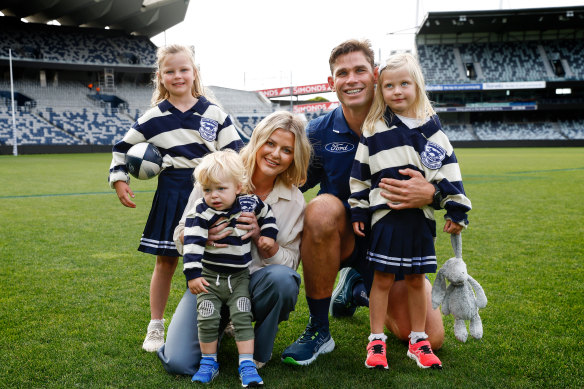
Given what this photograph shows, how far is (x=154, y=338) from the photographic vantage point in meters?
2.66

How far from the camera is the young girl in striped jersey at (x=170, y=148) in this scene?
2.86 m

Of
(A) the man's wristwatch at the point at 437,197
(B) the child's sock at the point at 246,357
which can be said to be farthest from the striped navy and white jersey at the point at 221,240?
(A) the man's wristwatch at the point at 437,197

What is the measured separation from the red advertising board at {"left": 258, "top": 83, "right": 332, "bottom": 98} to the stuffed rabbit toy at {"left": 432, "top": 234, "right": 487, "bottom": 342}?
165 ft

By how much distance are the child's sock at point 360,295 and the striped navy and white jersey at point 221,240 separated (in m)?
0.92

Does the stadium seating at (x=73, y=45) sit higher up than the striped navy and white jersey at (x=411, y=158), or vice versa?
the stadium seating at (x=73, y=45)

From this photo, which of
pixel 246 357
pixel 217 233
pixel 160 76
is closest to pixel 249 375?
pixel 246 357

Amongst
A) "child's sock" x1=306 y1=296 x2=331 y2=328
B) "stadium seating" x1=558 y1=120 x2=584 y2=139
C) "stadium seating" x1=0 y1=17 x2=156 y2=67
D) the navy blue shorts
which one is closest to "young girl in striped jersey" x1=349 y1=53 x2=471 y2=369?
"child's sock" x1=306 y1=296 x2=331 y2=328

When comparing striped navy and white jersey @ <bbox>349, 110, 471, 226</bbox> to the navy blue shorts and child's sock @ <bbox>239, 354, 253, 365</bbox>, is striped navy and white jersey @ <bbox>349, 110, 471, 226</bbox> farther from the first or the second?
the navy blue shorts

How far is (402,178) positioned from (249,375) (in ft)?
4.11

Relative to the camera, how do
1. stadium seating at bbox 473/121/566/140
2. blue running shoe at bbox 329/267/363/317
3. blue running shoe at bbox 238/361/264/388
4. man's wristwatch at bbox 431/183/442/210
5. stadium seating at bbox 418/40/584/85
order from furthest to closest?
1. stadium seating at bbox 418/40/584/85
2. stadium seating at bbox 473/121/566/140
3. blue running shoe at bbox 329/267/363/317
4. man's wristwatch at bbox 431/183/442/210
5. blue running shoe at bbox 238/361/264/388

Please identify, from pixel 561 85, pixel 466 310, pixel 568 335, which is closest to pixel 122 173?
pixel 466 310

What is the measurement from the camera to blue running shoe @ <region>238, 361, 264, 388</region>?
2.18 m

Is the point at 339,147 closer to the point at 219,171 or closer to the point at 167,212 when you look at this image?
the point at 219,171

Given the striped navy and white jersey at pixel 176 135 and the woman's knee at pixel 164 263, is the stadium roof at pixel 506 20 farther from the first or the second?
the woman's knee at pixel 164 263
